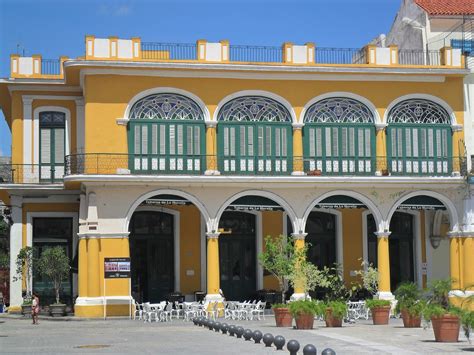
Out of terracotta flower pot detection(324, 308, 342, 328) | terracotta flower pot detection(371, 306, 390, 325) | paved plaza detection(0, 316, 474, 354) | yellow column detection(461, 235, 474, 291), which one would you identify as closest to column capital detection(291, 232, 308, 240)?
paved plaza detection(0, 316, 474, 354)

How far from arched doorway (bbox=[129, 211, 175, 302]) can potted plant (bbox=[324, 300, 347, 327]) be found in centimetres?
1091

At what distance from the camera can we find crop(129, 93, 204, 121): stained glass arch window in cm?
3338

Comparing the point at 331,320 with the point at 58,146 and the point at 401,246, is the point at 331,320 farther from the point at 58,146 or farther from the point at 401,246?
the point at 58,146

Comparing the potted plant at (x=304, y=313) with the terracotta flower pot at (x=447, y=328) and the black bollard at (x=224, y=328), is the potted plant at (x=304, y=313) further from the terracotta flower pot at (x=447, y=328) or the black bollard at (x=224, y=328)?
the terracotta flower pot at (x=447, y=328)

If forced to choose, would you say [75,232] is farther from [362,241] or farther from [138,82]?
[362,241]

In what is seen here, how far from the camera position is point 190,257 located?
35938 millimetres

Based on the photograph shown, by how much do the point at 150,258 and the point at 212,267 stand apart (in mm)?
3844

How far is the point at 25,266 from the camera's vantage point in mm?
35031

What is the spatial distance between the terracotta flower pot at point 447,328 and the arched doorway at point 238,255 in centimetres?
1582

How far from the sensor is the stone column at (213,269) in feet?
108

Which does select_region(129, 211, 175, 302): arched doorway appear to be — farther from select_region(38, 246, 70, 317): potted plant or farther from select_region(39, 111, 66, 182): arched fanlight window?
select_region(39, 111, 66, 182): arched fanlight window

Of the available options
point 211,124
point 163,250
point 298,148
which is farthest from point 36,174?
point 298,148

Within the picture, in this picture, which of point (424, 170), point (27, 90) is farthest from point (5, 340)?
point (424, 170)

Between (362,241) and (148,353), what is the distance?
65.2ft
